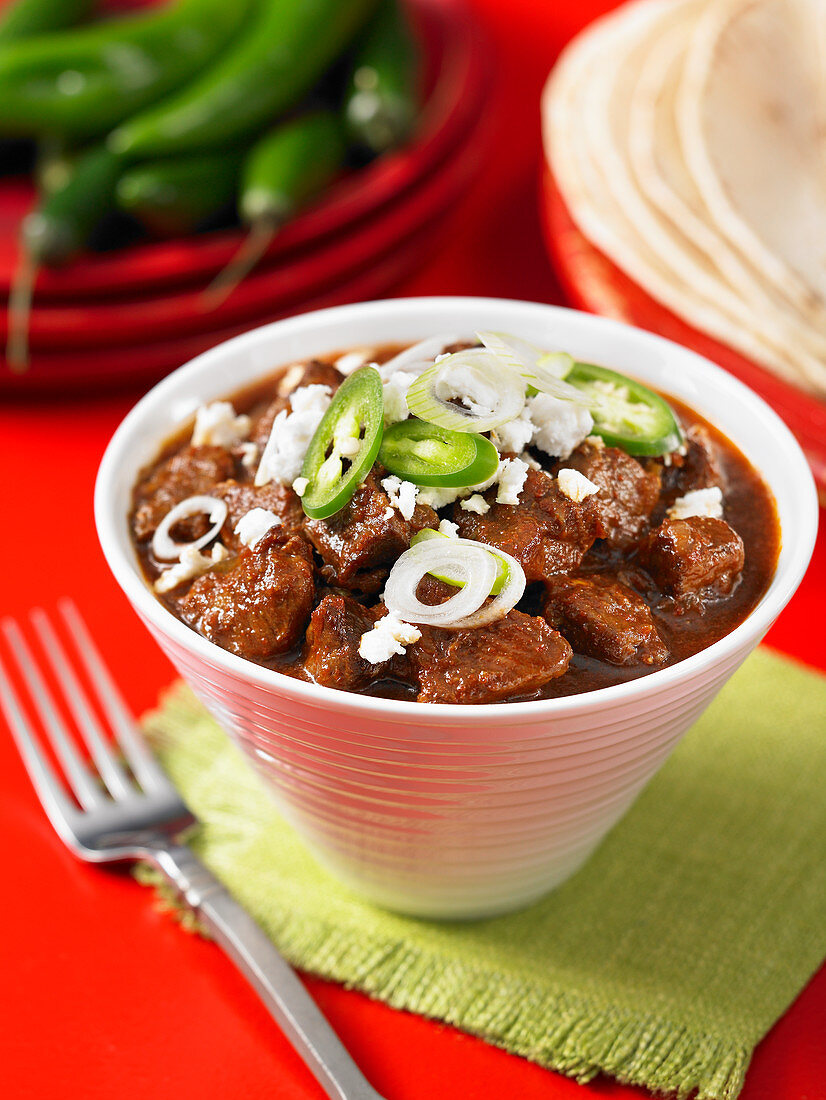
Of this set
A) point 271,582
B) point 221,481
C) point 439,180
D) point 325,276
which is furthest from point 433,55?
point 271,582

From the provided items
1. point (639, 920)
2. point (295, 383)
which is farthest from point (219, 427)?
point (639, 920)

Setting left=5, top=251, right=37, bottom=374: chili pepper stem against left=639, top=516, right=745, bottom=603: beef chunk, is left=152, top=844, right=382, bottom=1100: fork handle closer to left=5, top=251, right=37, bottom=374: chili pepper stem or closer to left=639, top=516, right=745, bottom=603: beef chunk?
left=639, top=516, right=745, bottom=603: beef chunk

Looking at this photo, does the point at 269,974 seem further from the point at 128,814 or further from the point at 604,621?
the point at 604,621

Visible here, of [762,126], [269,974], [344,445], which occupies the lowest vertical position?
[269,974]

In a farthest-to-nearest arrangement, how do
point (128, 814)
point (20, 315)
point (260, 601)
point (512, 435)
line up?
1. point (20, 315)
2. point (128, 814)
3. point (512, 435)
4. point (260, 601)

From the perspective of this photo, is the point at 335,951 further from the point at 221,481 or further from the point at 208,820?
the point at 221,481

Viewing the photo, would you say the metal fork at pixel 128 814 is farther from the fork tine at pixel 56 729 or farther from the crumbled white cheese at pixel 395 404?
the crumbled white cheese at pixel 395 404
